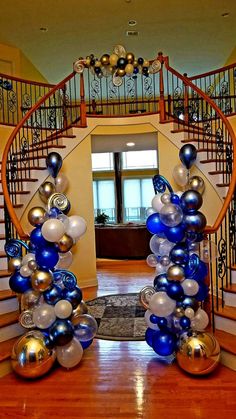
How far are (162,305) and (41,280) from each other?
1083mm

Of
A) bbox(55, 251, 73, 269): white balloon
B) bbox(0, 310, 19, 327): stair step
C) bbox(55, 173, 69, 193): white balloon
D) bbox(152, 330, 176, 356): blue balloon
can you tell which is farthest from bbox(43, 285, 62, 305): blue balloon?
bbox(55, 173, 69, 193): white balloon

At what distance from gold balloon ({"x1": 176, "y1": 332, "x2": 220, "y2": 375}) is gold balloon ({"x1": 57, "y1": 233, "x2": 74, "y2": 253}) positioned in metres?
1.31

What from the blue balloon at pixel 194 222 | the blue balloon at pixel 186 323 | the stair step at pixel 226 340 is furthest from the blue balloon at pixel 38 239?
the stair step at pixel 226 340

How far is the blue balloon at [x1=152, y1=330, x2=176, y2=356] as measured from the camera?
11.1 ft

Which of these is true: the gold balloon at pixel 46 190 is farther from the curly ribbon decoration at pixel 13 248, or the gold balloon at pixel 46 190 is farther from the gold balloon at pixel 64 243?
the gold balloon at pixel 64 243

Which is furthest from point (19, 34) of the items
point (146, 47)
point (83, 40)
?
point (146, 47)

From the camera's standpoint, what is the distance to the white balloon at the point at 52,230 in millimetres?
3209

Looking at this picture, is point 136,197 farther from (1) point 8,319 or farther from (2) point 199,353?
(2) point 199,353

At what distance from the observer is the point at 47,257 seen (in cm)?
328

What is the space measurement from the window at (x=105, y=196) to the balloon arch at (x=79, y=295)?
10.1 m

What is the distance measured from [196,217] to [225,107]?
5774 millimetres

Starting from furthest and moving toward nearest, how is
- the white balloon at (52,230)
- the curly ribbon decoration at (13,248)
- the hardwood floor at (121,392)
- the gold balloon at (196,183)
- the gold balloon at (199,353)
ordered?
the gold balloon at (196,183) → the curly ribbon decoration at (13,248) → the white balloon at (52,230) → the gold balloon at (199,353) → the hardwood floor at (121,392)

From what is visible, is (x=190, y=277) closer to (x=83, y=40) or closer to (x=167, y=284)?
(x=167, y=284)

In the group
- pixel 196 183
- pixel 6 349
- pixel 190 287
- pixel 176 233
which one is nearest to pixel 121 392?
pixel 190 287
